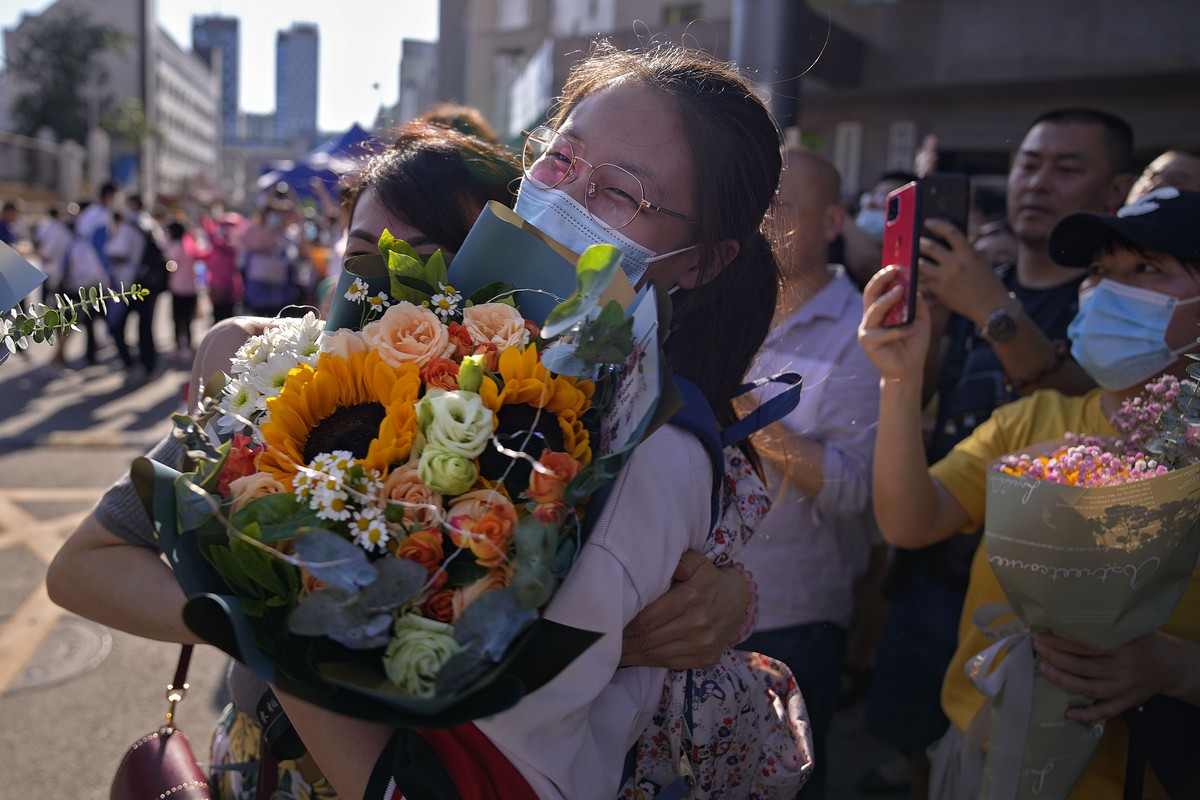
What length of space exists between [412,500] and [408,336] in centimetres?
25

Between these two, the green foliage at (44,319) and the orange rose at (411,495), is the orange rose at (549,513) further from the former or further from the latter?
the green foliage at (44,319)

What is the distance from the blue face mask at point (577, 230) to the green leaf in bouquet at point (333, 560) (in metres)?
0.67

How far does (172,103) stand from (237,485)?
109037mm

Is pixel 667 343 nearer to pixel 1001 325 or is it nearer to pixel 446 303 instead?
pixel 446 303

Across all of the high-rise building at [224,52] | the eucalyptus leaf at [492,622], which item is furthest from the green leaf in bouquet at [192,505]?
the high-rise building at [224,52]

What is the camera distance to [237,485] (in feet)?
3.71

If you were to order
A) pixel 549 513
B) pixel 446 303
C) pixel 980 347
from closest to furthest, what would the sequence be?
1. pixel 549 513
2. pixel 446 303
3. pixel 980 347

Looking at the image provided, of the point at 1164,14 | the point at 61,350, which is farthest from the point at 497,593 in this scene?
the point at 1164,14

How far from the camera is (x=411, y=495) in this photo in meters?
1.08

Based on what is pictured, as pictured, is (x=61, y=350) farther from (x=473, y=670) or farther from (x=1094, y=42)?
(x=1094, y=42)

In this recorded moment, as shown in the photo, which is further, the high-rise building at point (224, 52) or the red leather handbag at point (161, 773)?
the high-rise building at point (224, 52)

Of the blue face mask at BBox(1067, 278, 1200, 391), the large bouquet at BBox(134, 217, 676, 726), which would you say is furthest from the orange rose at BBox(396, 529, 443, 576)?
the blue face mask at BBox(1067, 278, 1200, 391)

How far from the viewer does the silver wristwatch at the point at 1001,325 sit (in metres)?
2.63

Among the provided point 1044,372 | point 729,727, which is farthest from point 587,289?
point 1044,372
